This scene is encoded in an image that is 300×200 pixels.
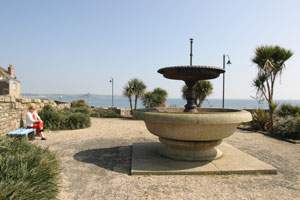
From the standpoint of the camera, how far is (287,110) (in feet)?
46.1

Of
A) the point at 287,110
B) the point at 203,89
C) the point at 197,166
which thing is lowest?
the point at 197,166

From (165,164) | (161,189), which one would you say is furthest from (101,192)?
(165,164)

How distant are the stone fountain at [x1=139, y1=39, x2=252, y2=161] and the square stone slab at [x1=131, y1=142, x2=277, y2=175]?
229 mm

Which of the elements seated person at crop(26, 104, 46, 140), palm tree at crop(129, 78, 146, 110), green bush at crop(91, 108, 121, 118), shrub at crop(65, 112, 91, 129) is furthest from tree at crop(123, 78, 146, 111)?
seated person at crop(26, 104, 46, 140)

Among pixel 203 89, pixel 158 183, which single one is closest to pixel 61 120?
pixel 158 183

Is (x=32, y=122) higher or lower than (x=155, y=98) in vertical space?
lower

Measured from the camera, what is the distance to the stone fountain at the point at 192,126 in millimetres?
5031

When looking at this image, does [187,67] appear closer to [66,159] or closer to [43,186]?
[66,159]

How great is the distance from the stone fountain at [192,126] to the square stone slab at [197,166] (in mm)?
229

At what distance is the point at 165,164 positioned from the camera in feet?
18.0

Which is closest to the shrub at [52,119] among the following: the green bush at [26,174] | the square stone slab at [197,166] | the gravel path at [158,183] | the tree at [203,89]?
the gravel path at [158,183]

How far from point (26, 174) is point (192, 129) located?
311 cm

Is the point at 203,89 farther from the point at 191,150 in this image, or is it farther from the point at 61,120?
the point at 191,150

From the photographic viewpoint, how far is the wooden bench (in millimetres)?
7656
